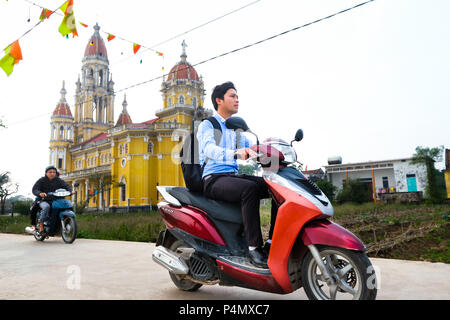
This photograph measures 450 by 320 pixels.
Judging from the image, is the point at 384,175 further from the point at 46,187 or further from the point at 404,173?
Result: the point at 46,187

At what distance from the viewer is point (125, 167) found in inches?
1501

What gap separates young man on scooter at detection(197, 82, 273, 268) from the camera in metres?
2.18

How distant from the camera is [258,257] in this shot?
6.99ft

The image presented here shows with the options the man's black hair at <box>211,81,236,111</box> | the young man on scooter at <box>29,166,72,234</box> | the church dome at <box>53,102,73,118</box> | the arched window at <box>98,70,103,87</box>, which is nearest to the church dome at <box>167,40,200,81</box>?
the arched window at <box>98,70,103,87</box>

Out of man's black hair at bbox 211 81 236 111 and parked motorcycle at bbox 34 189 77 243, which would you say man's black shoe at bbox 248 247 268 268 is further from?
parked motorcycle at bbox 34 189 77 243

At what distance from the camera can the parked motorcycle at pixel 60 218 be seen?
638cm

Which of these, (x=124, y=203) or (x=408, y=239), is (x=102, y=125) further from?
(x=408, y=239)

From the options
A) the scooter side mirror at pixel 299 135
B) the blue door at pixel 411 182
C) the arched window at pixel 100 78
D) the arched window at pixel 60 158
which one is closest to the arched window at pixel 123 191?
the arched window at pixel 60 158

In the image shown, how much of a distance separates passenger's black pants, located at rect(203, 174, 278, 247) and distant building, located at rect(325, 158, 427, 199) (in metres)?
30.7

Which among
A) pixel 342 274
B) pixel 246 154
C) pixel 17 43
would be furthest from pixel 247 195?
pixel 17 43

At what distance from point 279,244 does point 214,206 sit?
24.9 inches

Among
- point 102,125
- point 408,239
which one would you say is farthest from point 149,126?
point 408,239
